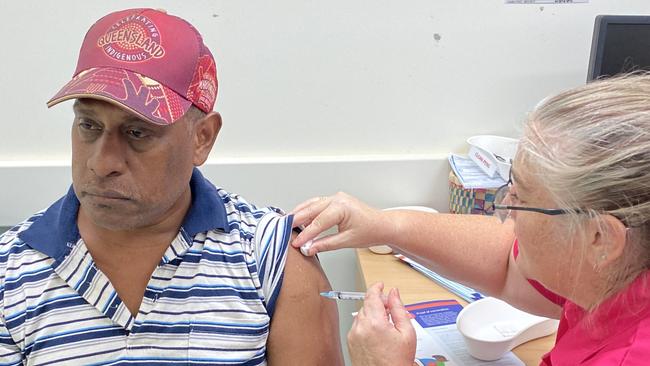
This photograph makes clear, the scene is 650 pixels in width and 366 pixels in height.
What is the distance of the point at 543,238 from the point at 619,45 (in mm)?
979

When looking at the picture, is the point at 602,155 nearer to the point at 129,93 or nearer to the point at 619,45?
the point at 129,93

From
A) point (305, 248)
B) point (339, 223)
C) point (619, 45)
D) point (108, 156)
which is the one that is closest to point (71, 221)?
point (108, 156)

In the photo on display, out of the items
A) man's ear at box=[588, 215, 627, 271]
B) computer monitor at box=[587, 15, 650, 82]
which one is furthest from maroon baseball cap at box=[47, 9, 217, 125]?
computer monitor at box=[587, 15, 650, 82]

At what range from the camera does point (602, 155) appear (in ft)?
2.46

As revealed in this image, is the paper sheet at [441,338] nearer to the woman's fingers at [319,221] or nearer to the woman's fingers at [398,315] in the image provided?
the woman's fingers at [398,315]

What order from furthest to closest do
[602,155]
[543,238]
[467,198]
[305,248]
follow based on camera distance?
1. [467,198]
2. [305,248]
3. [543,238]
4. [602,155]

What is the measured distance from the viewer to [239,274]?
3.45ft

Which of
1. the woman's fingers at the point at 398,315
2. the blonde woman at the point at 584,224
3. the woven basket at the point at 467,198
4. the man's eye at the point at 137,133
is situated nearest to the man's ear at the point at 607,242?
the blonde woman at the point at 584,224

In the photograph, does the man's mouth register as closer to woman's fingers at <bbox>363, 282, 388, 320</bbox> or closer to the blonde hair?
woman's fingers at <bbox>363, 282, 388, 320</bbox>

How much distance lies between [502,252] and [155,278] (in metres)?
0.79

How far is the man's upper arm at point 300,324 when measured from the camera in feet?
3.52

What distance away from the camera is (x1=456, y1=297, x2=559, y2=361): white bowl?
1212 millimetres

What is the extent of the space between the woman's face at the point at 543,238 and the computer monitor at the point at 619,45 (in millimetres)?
883

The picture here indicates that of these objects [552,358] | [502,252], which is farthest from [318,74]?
[552,358]
